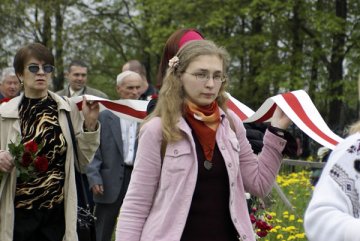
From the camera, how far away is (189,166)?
12.5ft

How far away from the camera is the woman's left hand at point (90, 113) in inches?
212

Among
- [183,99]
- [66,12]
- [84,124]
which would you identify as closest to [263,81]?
[66,12]

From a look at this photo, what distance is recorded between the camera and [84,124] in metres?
5.63

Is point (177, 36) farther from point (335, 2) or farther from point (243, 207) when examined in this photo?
point (335, 2)

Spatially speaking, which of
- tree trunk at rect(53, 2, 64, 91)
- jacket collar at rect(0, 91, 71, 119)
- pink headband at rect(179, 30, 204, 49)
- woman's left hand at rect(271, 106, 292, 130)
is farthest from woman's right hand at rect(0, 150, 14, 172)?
tree trunk at rect(53, 2, 64, 91)

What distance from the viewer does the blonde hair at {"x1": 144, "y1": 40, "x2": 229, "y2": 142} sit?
12.7 ft

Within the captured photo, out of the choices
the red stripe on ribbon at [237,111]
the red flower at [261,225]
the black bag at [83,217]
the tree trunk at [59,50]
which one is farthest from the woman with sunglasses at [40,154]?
the tree trunk at [59,50]

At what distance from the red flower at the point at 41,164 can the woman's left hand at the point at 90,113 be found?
37cm

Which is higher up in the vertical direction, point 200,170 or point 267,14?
point 267,14

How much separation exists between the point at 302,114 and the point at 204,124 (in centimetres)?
65

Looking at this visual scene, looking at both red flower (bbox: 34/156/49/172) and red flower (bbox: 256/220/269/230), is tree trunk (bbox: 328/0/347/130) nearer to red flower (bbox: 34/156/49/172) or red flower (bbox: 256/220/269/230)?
red flower (bbox: 256/220/269/230)

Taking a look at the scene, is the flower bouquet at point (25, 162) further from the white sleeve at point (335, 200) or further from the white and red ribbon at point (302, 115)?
the white sleeve at point (335, 200)

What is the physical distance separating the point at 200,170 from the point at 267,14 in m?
20.9

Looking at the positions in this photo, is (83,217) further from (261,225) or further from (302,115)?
(302,115)
